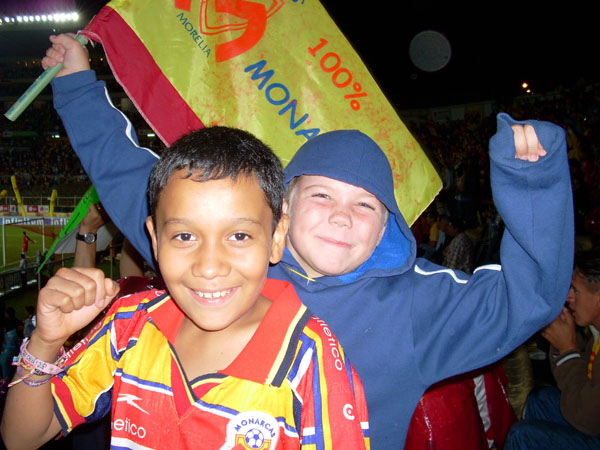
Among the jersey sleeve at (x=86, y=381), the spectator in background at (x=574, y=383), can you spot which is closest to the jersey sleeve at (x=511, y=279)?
the jersey sleeve at (x=86, y=381)

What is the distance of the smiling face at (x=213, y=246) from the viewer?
3.89ft

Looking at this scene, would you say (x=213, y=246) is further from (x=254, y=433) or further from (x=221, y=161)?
(x=254, y=433)

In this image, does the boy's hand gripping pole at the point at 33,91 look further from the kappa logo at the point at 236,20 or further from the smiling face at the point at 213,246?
the smiling face at the point at 213,246

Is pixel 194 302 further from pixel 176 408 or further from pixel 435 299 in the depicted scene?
pixel 435 299

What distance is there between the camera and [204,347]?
131cm

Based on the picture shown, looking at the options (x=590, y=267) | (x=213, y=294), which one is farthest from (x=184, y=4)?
(x=590, y=267)

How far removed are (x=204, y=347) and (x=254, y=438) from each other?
0.31 m

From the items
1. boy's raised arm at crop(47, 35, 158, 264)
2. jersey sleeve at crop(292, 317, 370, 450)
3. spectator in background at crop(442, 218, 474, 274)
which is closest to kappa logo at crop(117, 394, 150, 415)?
jersey sleeve at crop(292, 317, 370, 450)

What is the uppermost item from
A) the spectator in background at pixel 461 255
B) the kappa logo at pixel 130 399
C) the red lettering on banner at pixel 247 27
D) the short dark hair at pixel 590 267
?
the red lettering on banner at pixel 247 27

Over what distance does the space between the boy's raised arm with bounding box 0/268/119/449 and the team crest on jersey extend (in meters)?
0.52


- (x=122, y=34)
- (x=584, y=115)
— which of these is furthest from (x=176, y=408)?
(x=584, y=115)

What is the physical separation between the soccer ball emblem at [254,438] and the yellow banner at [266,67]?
1515mm

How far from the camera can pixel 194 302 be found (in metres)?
1.23

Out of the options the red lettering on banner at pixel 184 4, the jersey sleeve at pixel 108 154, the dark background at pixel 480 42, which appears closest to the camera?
the jersey sleeve at pixel 108 154
